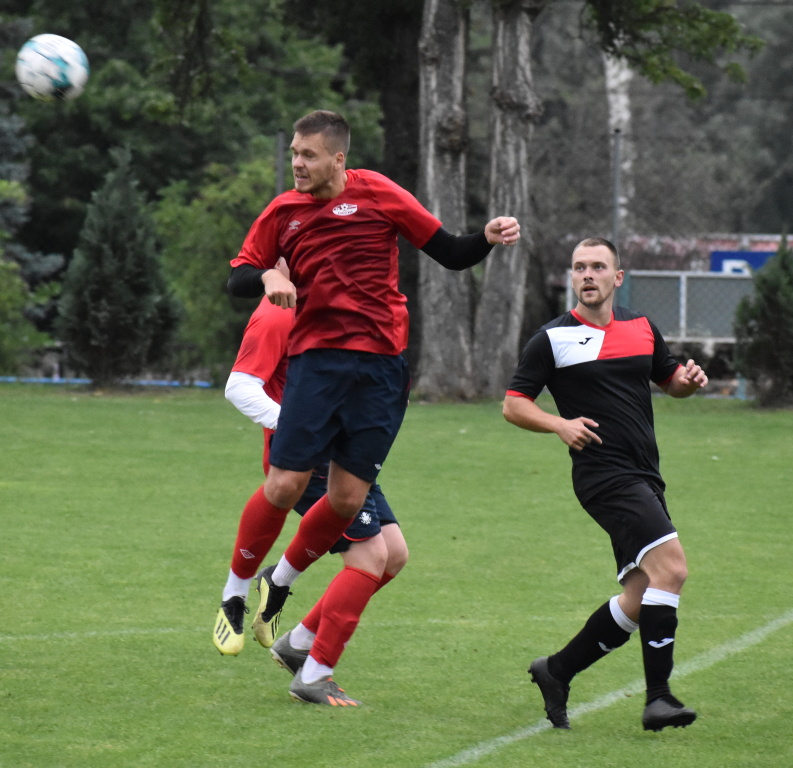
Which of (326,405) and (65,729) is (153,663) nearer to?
(65,729)

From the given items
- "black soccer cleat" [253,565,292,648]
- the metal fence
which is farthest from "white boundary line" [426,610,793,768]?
the metal fence

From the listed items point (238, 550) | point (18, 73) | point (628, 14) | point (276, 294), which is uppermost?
point (628, 14)

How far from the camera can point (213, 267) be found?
74.3 ft

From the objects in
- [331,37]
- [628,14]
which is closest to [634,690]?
[628,14]

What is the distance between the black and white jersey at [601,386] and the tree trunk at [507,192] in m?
14.2

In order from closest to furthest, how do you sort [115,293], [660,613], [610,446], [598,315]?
[660,613] < [610,446] < [598,315] < [115,293]

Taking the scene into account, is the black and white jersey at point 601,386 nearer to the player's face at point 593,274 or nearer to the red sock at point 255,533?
the player's face at point 593,274

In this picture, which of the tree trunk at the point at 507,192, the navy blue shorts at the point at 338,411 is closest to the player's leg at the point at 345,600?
the navy blue shorts at the point at 338,411

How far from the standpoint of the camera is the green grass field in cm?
504

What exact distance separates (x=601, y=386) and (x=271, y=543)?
5.07ft

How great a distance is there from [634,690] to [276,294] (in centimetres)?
228

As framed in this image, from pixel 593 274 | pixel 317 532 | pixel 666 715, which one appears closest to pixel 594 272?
pixel 593 274

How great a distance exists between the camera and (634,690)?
593 cm

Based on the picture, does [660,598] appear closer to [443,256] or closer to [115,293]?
[443,256]
